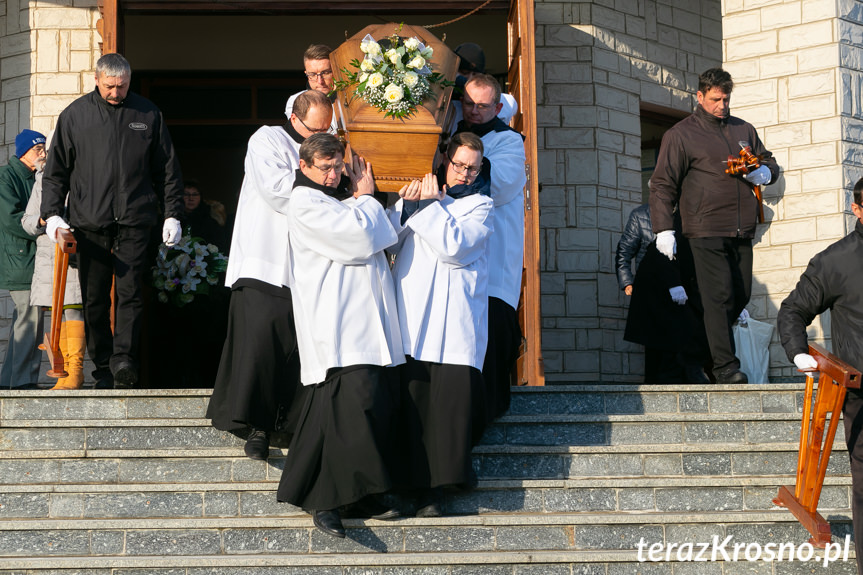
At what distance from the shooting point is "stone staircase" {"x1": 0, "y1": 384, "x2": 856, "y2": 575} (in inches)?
201

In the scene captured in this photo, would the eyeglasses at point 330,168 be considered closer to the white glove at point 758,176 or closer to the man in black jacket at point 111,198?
the man in black jacket at point 111,198

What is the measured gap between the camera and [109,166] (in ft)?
22.0

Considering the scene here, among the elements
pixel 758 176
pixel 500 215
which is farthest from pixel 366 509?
pixel 758 176

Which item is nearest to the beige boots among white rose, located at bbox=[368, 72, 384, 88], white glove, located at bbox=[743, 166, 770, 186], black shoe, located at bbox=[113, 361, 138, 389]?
black shoe, located at bbox=[113, 361, 138, 389]

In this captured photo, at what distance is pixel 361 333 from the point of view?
5270 millimetres

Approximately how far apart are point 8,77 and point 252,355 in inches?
185

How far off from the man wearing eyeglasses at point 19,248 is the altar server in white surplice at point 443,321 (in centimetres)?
281

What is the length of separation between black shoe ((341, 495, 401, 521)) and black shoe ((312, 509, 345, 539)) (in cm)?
13

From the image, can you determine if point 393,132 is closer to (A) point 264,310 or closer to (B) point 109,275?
(A) point 264,310

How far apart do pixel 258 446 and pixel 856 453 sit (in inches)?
105

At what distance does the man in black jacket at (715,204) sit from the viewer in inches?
269

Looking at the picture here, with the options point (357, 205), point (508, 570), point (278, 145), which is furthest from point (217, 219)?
point (508, 570)

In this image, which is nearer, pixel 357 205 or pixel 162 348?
pixel 357 205

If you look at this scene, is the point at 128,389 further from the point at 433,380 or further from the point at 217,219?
the point at 217,219
